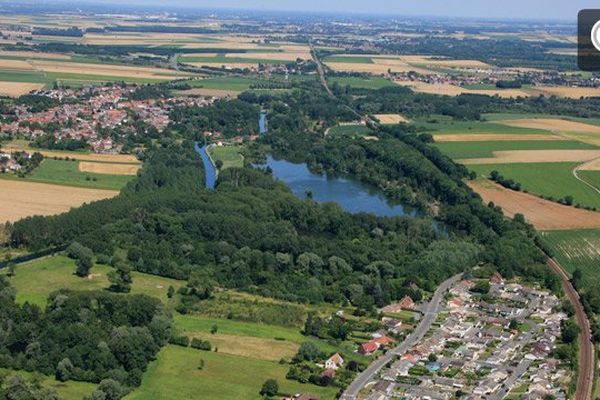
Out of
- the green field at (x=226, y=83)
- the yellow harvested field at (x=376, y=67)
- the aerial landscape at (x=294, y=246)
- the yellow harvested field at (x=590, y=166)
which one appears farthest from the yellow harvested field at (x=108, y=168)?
the yellow harvested field at (x=376, y=67)

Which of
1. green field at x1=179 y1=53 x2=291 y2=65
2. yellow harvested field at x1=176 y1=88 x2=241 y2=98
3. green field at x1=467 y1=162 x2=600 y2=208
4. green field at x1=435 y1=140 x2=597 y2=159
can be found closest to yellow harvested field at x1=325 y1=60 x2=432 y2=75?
green field at x1=179 y1=53 x2=291 y2=65

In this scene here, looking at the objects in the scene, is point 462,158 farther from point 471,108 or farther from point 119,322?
point 119,322

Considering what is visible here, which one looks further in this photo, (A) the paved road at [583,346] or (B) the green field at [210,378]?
(A) the paved road at [583,346]

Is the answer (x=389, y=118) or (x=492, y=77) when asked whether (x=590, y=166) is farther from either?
(x=492, y=77)

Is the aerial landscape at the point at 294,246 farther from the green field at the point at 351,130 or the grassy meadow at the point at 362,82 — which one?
the grassy meadow at the point at 362,82

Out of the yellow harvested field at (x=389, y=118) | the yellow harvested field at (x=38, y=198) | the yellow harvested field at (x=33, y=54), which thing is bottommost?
the yellow harvested field at (x=38, y=198)

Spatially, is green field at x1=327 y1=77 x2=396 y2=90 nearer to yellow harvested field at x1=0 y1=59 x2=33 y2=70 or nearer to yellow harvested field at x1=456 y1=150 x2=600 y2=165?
yellow harvested field at x1=0 y1=59 x2=33 y2=70

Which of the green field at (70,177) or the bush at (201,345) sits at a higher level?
the green field at (70,177)
